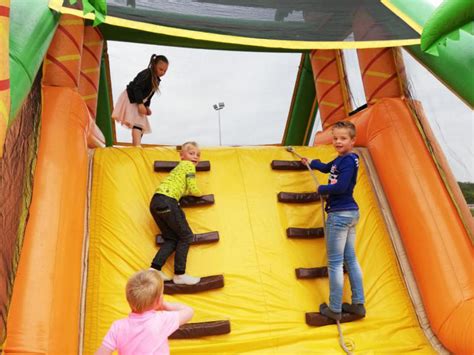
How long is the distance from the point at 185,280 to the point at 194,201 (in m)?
0.64

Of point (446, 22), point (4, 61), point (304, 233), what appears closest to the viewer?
point (4, 61)

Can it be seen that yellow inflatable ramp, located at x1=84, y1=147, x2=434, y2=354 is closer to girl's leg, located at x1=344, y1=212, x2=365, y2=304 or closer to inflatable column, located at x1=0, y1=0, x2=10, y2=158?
girl's leg, located at x1=344, y1=212, x2=365, y2=304

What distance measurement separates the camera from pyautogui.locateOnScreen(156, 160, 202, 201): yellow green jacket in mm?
2839

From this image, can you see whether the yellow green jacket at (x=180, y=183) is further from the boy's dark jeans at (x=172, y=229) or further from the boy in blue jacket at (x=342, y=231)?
the boy in blue jacket at (x=342, y=231)

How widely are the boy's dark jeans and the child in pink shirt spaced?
1.03 metres

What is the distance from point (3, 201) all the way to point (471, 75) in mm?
2556

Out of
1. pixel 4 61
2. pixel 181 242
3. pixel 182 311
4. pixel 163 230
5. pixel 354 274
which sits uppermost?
pixel 4 61

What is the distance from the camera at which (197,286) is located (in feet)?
8.59

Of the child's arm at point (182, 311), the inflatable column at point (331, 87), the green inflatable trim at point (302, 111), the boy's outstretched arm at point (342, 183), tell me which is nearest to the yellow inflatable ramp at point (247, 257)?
the boy's outstretched arm at point (342, 183)

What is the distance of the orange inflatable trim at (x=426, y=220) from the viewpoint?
8.05ft

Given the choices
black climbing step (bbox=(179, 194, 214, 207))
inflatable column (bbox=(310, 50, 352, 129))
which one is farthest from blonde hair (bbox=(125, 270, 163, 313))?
inflatable column (bbox=(310, 50, 352, 129))

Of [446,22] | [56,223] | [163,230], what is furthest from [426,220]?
[56,223]

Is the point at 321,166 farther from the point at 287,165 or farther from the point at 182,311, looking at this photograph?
the point at 182,311

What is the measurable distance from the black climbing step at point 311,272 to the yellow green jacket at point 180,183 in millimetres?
855
